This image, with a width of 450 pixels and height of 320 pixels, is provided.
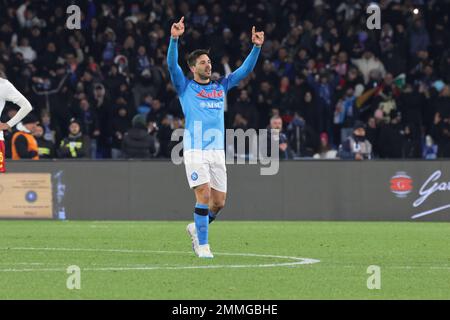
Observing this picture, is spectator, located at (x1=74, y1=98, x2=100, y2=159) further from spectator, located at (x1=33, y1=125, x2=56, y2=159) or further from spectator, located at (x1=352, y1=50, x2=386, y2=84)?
spectator, located at (x1=352, y1=50, x2=386, y2=84)

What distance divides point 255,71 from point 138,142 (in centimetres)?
462

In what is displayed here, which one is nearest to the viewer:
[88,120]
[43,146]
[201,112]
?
[201,112]

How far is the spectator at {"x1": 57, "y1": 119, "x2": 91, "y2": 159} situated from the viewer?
25.9 meters

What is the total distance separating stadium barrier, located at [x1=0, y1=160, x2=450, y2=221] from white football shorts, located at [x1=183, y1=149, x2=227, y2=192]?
9.48 m

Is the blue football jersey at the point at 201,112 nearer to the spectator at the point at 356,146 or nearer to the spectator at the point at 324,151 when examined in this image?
the spectator at the point at 356,146

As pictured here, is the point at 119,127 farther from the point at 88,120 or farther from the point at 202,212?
the point at 202,212

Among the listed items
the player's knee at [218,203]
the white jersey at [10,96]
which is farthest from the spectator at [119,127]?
the player's knee at [218,203]

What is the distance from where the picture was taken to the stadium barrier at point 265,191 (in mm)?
23984

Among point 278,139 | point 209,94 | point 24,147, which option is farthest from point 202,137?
point 24,147

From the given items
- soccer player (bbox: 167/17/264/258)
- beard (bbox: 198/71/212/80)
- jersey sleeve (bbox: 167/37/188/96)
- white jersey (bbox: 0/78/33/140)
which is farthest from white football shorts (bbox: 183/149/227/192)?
white jersey (bbox: 0/78/33/140)

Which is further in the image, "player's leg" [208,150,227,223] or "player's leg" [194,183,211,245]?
"player's leg" [208,150,227,223]

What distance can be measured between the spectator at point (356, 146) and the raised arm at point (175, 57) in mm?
11712

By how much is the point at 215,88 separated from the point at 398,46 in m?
15.6

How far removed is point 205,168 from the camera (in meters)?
14.2
